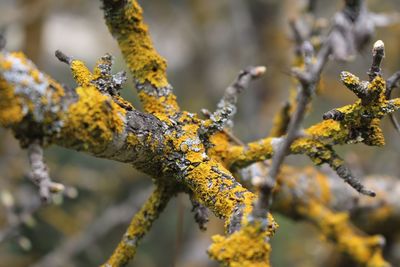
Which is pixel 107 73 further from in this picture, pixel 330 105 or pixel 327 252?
pixel 330 105

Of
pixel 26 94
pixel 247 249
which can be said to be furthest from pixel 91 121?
pixel 247 249

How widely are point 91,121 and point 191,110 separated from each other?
3.15m

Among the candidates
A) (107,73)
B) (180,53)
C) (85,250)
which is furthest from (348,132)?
(180,53)

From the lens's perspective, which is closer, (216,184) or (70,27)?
(216,184)

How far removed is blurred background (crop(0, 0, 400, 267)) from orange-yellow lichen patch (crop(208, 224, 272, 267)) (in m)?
1.18

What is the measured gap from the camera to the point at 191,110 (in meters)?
3.94

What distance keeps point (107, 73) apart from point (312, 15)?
3.93 ft

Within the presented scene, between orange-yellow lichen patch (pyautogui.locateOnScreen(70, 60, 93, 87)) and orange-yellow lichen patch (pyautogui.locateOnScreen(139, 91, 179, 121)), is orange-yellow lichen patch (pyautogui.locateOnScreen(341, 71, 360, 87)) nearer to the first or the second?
orange-yellow lichen patch (pyautogui.locateOnScreen(139, 91, 179, 121))

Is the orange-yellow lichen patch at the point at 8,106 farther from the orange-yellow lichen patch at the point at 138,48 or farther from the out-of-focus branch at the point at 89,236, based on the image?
the out-of-focus branch at the point at 89,236

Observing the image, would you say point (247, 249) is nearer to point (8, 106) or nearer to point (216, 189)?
point (216, 189)

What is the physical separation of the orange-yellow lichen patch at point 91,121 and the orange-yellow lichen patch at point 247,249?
269 mm

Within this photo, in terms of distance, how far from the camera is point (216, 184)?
949 mm

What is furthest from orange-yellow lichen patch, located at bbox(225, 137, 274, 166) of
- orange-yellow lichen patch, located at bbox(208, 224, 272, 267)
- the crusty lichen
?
the crusty lichen

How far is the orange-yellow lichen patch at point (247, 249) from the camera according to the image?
0.80 m
